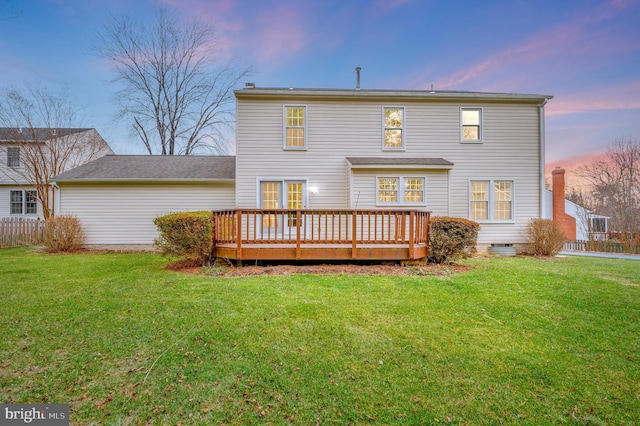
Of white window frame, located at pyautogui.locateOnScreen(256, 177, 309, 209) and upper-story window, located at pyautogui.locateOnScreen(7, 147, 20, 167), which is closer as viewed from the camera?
white window frame, located at pyautogui.locateOnScreen(256, 177, 309, 209)

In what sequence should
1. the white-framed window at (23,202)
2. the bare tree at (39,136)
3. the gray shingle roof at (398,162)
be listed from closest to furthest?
the gray shingle roof at (398,162), the bare tree at (39,136), the white-framed window at (23,202)

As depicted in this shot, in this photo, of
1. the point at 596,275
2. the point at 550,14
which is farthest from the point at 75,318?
the point at 550,14

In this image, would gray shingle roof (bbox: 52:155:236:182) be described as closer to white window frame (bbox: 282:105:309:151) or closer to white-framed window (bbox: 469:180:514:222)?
white window frame (bbox: 282:105:309:151)

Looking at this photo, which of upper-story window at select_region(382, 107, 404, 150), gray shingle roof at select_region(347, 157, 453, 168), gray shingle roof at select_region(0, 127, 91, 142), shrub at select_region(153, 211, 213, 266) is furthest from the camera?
gray shingle roof at select_region(0, 127, 91, 142)

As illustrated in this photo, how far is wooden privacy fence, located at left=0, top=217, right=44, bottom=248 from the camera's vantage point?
11.3m

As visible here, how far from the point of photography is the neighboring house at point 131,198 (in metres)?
10.4

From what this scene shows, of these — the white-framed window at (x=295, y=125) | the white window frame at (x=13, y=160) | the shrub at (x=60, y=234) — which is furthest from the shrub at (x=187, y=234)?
the white window frame at (x=13, y=160)

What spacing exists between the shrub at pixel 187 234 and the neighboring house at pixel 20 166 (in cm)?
1472

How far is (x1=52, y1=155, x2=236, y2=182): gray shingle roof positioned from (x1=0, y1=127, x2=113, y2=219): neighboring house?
659 cm

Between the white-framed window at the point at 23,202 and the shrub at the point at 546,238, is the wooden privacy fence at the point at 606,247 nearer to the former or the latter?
the shrub at the point at 546,238

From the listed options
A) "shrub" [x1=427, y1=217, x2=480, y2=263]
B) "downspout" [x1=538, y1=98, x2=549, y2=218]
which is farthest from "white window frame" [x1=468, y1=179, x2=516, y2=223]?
"shrub" [x1=427, y1=217, x2=480, y2=263]

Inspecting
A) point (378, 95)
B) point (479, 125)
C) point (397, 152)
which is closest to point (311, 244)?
point (397, 152)

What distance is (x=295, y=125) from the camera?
33.2ft

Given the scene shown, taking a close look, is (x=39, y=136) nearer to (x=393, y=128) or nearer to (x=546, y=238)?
(x=393, y=128)
